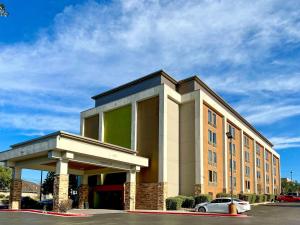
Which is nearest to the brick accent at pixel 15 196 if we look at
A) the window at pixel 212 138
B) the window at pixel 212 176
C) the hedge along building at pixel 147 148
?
the hedge along building at pixel 147 148

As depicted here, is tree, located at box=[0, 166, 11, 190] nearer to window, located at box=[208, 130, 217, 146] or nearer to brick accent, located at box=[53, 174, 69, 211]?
window, located at box=[208, 130, 217, 146]

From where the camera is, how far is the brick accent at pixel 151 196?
140ft

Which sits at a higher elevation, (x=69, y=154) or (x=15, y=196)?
(x=69, y=154)

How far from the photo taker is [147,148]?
150 ft

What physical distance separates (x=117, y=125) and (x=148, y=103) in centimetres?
643

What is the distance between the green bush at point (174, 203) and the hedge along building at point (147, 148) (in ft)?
2.21

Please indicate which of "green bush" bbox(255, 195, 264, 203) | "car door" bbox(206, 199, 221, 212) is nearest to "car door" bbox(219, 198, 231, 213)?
"car door" bbox(206, 199, 221, 212)

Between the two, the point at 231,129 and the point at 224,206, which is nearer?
the point at 224,206

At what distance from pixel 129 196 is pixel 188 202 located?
21.5ft

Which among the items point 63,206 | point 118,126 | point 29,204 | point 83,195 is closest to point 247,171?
point 118,126

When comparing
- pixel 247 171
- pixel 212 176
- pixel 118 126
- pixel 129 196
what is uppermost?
pixel 118 126

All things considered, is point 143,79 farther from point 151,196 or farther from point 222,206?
point 222,206

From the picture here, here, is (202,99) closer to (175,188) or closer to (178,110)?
(178,110)

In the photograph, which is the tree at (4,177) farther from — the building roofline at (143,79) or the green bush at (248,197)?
the green bush at (248,197)
